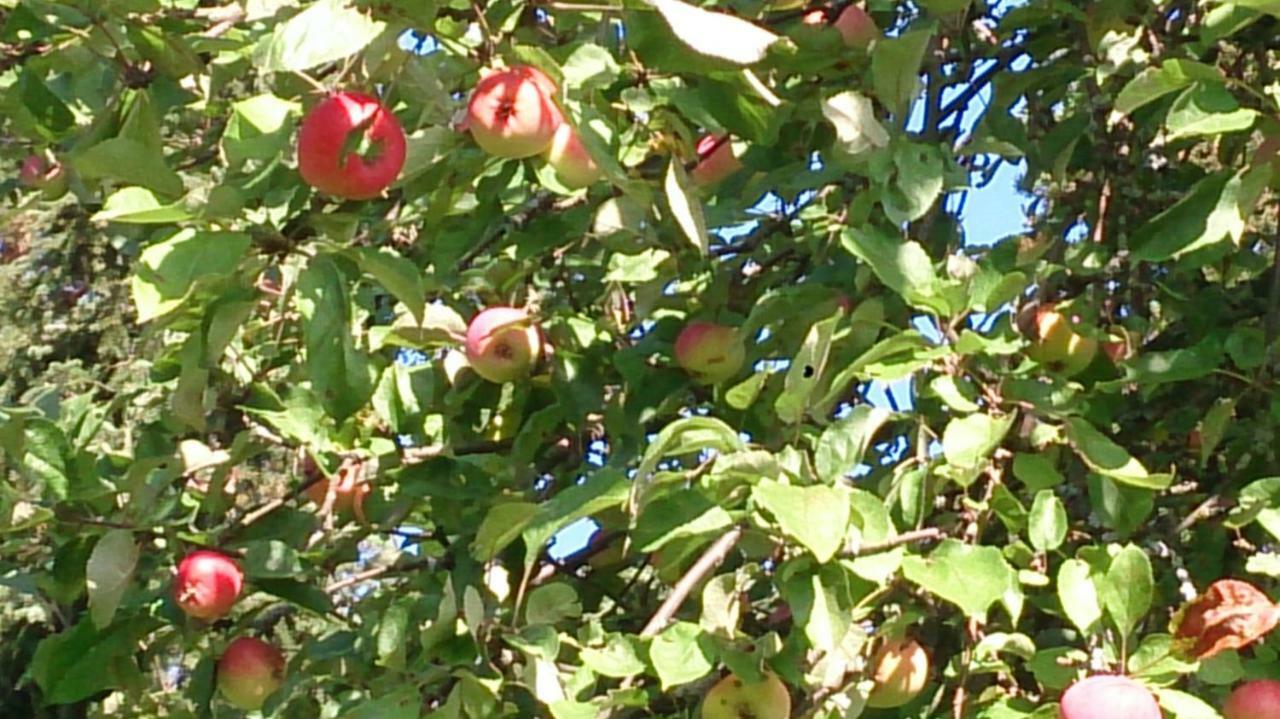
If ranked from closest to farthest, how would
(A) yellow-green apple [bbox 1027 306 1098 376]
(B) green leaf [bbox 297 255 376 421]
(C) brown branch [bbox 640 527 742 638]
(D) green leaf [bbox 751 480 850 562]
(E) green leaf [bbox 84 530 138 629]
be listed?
(D) green leaf [bbox 751 480 850 562], (B) green leaf [bbox 297 255 376 421], (C) brown branch [bbox 640 527 742 638], (E) green leaf [bbox 84 530 138 629], (A) yellow-green apple [bbox 1027 306 1098 376]

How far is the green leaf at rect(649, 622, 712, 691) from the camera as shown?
1347mm

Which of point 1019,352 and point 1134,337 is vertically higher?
point 1019,352

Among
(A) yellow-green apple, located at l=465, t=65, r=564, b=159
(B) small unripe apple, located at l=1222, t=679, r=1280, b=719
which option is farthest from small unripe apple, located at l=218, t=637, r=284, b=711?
(B) small unripe apple, located at l=1222, t=679, r=1280, b=719

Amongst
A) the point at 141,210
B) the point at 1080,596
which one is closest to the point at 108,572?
the point at 141,210

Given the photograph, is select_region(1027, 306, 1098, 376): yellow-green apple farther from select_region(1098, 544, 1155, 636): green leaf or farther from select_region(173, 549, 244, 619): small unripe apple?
select_region(173, 549, 244, 619): small unripe apple

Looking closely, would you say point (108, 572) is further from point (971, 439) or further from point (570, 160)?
point (971, 439)

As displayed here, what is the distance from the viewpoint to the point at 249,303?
142cm

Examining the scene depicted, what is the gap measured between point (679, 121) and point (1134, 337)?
662 millimetres

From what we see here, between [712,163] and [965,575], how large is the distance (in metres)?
0.70

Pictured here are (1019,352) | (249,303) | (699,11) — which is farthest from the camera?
(1019,352)

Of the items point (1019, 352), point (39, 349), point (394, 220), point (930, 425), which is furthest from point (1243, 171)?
point (39, 349)

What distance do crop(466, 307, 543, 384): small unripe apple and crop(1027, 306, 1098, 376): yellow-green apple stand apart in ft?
1.75

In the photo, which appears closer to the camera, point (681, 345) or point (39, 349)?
point (681, 345)

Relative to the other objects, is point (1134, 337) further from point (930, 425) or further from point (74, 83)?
point (74, 83)
